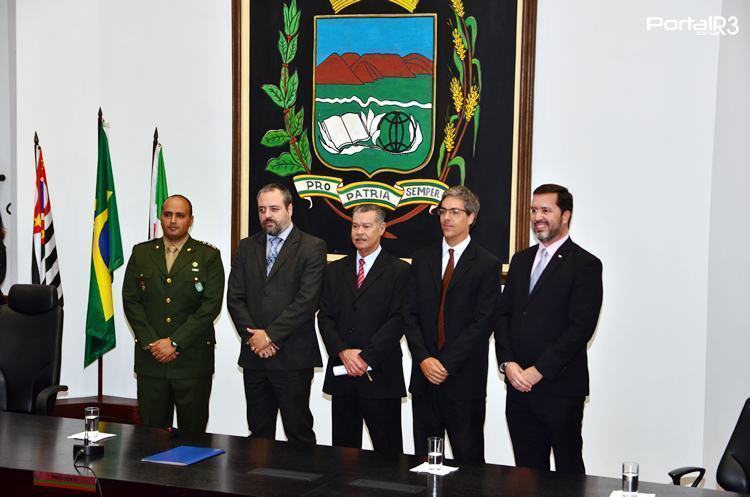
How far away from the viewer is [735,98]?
15.8ft

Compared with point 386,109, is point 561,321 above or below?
below

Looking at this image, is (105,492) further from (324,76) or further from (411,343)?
(324,76)

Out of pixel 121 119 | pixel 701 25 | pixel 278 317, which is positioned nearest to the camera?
pixel 278 317

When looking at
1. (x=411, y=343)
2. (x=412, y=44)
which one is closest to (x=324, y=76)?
(x=412, y=44)

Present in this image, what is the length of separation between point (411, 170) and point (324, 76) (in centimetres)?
87

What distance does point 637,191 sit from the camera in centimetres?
521

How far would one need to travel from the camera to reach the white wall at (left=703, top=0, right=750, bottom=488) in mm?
4695

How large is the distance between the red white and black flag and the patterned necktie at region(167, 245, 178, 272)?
117 cm

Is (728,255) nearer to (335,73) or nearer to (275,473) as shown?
(335,73)

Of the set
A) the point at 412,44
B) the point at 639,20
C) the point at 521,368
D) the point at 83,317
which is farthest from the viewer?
the point at 83,317

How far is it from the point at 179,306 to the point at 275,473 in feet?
7.19

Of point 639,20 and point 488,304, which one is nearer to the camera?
point 488,304

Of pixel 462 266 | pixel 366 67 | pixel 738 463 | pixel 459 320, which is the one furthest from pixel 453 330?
pixel 366 67

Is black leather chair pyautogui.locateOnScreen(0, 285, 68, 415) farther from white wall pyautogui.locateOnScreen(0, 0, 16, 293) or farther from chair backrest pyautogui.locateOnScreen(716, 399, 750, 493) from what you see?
chair backrest pyautogui.locateOnScreen(716, 399, 750, 493)
